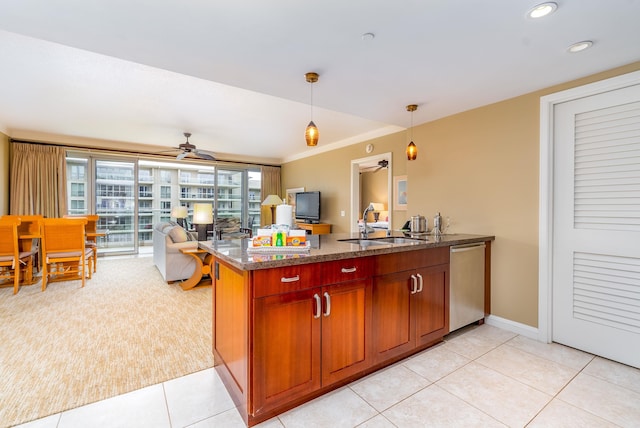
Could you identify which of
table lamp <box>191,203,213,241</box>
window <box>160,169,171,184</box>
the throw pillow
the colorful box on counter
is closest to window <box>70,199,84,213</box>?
window <box>160,169,171,184</box>

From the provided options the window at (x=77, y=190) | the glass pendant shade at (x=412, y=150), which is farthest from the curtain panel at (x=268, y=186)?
the glass pendant shade at (x=412, y=150)

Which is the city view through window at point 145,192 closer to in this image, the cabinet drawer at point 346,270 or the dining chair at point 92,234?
the dining chair at point 92,234

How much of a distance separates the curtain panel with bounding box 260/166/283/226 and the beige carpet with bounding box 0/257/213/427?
167 inches

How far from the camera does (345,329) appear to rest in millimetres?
1854

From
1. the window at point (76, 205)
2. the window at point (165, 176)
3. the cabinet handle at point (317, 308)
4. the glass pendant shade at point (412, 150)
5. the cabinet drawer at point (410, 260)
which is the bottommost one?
the cabinet handle at point (317, 308)

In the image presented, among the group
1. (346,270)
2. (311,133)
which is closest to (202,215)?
(311,133)

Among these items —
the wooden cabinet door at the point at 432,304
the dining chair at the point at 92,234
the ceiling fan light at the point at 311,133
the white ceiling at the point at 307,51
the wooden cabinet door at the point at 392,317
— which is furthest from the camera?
the dining chair at the point at 92,234

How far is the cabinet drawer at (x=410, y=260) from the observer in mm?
2055

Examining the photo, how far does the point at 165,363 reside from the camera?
221 centimetres

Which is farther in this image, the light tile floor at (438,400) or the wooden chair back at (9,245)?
the wooden chair back at (9,245)

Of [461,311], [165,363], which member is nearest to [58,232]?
[165,363]

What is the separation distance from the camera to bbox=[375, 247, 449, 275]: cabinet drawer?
6.74 feet

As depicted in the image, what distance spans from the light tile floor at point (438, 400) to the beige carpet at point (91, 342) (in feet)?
0.66

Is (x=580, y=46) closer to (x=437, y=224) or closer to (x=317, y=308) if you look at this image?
(x=437, y=224)
